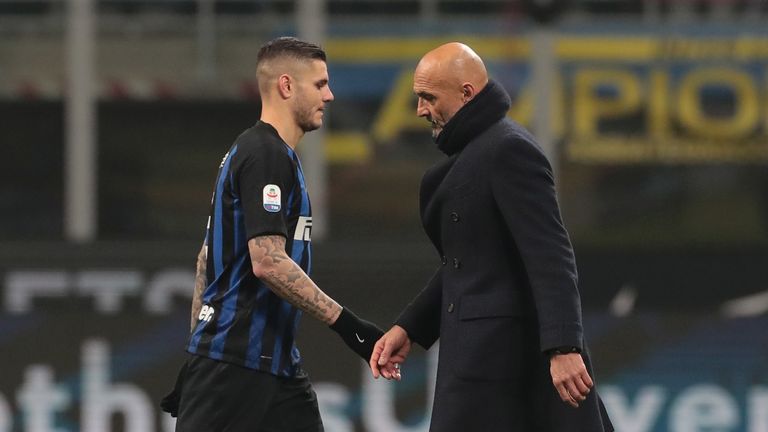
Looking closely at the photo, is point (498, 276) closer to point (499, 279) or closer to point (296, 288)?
point (499, 279)

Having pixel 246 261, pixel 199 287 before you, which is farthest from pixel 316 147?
pixel 246 261

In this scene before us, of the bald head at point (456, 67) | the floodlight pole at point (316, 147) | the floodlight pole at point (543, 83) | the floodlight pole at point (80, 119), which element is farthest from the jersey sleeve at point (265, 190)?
the floodlight pole at point (80, 119)

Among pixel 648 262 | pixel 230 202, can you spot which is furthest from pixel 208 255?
pixel 648 262

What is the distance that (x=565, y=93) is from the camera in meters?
10.7

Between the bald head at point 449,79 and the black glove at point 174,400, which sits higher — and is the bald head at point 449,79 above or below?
above

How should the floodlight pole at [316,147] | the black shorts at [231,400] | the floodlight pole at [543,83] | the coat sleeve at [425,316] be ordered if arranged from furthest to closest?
→ the floodlight pole at [316,147], the floodlight pole at [543,83], the coat sleeve at [425,316], the black shorts at [231,400]

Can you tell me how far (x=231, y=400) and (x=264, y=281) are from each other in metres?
0.36

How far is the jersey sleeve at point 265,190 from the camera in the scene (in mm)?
4793

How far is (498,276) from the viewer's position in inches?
182

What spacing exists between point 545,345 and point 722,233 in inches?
251

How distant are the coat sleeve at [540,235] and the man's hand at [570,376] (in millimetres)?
40

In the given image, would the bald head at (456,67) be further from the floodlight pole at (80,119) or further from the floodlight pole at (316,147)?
the floodlight pole at (80,119)

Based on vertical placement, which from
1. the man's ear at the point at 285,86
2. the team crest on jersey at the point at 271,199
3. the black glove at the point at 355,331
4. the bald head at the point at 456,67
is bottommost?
the black glove at the point at 355,331

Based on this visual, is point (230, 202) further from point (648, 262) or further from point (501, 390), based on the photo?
point (648, 262)
